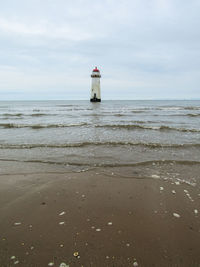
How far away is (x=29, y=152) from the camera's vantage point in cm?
691

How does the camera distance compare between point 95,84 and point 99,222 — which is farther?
point 95,84

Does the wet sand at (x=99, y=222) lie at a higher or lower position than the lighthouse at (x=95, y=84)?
lower

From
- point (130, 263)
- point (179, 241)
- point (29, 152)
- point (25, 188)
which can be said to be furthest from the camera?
point (29, 152)

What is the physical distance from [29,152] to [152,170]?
203 inches

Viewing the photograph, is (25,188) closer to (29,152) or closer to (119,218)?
(119,218)

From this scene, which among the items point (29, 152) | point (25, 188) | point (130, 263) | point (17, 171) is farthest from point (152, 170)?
point (29, 152)

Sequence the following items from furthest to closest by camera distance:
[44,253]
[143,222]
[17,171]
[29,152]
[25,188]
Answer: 1. [29,152]
2. [17,171]
3. [25,188]
4. [143,222]
5. [44,253]

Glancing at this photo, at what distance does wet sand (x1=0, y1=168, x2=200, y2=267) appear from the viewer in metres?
2.07

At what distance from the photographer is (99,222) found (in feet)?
8.85

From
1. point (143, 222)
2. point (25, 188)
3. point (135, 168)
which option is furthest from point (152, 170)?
point (25, 188)

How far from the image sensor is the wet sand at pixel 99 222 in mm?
2066

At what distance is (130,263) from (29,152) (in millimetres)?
6096

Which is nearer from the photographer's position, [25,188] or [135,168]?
[25,188]

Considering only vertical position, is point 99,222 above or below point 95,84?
below
